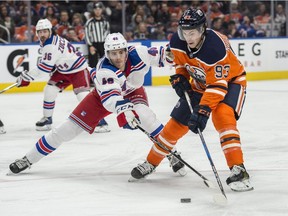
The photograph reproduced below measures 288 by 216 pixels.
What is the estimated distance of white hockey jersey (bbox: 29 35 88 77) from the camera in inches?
292

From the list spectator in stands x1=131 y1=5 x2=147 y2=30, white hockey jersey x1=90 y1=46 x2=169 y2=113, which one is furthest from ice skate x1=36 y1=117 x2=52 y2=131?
spectator in stands x1=131 y1=5 x2=147 y2=30

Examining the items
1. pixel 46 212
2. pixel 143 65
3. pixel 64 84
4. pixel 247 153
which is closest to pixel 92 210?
pixel 46 212

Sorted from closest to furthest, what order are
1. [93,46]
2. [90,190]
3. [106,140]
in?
[90,190] < [106,140] < [93,46]

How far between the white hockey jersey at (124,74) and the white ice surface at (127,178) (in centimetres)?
56

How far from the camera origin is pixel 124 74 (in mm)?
4848

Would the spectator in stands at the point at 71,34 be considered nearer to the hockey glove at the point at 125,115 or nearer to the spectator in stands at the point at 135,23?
the spectator in stands at the point at 135,23

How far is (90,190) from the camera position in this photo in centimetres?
447

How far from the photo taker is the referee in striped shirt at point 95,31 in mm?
12148

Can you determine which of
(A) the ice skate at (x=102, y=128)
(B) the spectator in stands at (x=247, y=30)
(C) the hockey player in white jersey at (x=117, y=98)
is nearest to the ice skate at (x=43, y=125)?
(A) the ice skate at (x=102, y=128)

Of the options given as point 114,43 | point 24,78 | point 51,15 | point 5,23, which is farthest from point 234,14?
point 114,43

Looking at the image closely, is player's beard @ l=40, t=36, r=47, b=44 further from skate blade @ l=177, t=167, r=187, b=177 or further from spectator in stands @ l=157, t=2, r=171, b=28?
spectator in stands @ l=157, t=2, r=171, b=28

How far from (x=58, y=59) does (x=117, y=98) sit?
301 cm

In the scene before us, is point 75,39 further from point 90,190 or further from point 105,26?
point 90,190

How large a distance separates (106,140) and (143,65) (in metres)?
2.00
